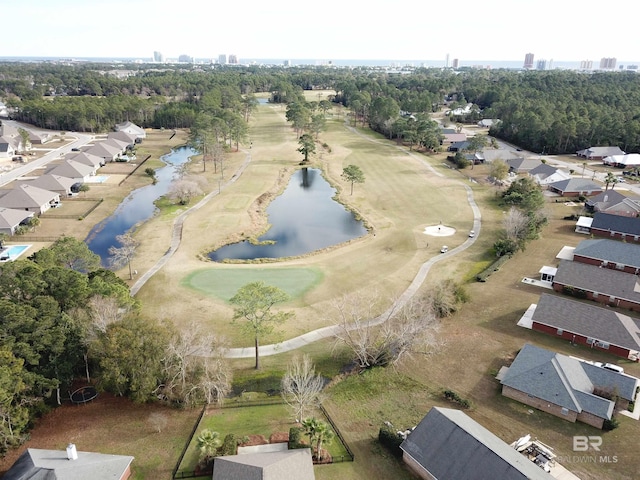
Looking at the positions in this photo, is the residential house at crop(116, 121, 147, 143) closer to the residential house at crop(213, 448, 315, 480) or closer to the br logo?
the residential house at crop(213, 448, 315, 480)

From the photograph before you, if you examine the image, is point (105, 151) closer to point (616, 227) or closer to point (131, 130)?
point (131, 130)

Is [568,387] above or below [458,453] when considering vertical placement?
below

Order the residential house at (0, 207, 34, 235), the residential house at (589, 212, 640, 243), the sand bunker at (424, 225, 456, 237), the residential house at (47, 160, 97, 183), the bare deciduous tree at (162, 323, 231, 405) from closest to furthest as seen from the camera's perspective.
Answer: the bare deciduous tree at (162, 323, 231, 405) < the residential house at (0, 207, 34, 235) < the residential house at (589, 212, 640, 243) < the sand bunker at (424, 225, 456, 237) < the residential house at (47, 160, 97, 183)

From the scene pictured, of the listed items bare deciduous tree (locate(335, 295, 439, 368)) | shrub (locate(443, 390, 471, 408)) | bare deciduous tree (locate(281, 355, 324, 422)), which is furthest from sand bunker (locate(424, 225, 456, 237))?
bare deciduous tree (locate(281, 355, 324, 422))

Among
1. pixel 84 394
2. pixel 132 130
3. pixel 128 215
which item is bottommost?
pixel 84 394

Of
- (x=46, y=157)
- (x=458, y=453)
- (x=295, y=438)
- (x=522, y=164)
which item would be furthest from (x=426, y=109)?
(x=295, y=438)

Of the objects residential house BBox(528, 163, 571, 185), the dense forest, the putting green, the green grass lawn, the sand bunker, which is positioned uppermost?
the dense forest

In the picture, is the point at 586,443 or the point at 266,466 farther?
Result: the point at 586,443
